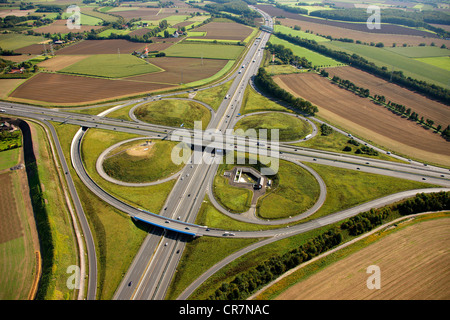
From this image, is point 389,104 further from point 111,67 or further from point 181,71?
point 111,67

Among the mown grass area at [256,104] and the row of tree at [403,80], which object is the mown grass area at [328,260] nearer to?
the mown grass area at [256,104]

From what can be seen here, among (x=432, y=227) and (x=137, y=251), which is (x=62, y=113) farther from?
(x=432, y=227)

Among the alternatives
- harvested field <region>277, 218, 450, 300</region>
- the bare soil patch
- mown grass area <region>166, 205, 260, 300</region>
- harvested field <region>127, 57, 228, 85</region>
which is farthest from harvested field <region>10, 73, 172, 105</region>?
harvested field <region>277, 218, 450, 300</region>

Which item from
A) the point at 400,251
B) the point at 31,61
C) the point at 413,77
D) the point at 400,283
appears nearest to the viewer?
the point at 400,283

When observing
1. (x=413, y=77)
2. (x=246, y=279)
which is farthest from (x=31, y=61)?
(x=413, y=77)

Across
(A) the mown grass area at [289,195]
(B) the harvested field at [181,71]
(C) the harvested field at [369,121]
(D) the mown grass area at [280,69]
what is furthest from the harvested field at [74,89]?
(A) the mown grass area at [289,195]

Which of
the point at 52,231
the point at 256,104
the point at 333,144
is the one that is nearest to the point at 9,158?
the point at 52,231
